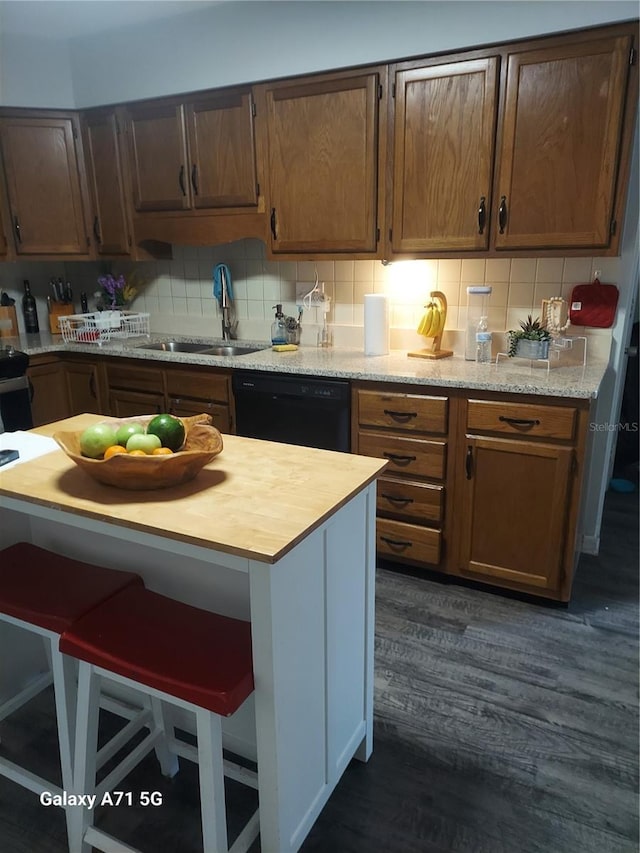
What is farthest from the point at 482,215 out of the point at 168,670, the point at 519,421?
the point at 168,670

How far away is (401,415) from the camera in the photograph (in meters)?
2.61

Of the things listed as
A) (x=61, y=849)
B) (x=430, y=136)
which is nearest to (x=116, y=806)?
(x=61, y=849)

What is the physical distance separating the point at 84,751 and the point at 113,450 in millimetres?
723

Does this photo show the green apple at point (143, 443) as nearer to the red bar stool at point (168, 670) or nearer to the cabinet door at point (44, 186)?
the red bar stool at point (168, 670)

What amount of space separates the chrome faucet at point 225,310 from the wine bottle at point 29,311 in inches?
51.6

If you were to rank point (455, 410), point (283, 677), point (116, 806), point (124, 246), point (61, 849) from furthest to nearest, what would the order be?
point (124, 246)
point (455, 410)
point (116, 806)
point (61, 849)
point (283, 677)

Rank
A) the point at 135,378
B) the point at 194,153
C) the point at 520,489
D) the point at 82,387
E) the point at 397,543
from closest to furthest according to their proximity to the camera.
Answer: the point at 520,489 → the point at 397,543 → the point at 194,153 → the point at 135,378 → the point at 82,387

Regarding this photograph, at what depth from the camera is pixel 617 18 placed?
84.0 inches

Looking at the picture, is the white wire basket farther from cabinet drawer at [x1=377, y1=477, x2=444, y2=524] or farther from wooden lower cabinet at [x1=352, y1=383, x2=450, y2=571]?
cabinet drawer at [x1=377, y1=477, x2=444, y2=524]

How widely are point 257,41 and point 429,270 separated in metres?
1.32

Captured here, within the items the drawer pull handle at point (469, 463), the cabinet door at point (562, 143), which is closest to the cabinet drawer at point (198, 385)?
the drawer pull handle at point (469, 463)

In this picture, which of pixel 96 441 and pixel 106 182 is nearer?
pixel 96 441

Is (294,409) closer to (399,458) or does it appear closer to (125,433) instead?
(399,458)

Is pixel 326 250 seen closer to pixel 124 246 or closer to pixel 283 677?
pixel 124 246
